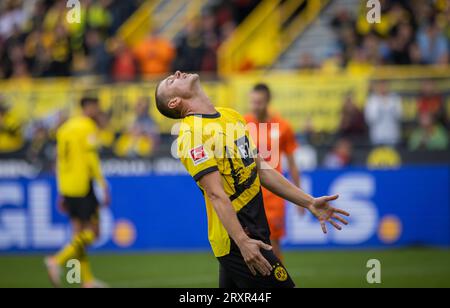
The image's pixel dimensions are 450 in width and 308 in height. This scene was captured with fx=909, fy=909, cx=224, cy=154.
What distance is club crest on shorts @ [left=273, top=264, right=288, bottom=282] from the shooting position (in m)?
6.98

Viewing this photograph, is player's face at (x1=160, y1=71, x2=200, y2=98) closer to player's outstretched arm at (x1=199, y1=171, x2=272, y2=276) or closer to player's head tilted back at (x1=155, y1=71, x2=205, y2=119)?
player's head tilted back at (x1=155, y1=71, x2=205, y2=119)

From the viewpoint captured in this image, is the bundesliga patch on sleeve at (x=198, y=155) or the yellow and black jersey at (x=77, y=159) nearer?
the bundesliga patch on sleeve at (x=198, y=155)

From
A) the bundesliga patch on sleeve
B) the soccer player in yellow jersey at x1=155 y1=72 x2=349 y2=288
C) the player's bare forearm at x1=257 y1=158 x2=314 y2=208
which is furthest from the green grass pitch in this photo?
the bundesliga patch on sleeve

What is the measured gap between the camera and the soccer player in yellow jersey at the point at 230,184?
6.84m

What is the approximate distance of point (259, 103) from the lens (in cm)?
1086

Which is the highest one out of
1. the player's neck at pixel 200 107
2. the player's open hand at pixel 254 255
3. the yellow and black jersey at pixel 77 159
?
the yellow and black jersey at pixel 77 159

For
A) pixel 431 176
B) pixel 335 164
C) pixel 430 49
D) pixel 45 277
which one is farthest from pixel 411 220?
pixel 45 277

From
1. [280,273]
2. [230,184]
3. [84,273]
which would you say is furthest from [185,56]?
[280,273]

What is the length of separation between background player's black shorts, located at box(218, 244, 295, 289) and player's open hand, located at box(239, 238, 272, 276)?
0.59 feet

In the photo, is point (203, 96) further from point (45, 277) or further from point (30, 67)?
point (30, 67)

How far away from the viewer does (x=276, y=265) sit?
6.99 m

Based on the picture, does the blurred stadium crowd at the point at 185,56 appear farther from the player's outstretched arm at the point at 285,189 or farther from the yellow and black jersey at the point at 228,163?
the yellow and black jersey at the point at 228,163

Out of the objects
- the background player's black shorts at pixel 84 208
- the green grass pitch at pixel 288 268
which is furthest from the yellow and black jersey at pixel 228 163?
the background player's black shorts at pixel 84 208
